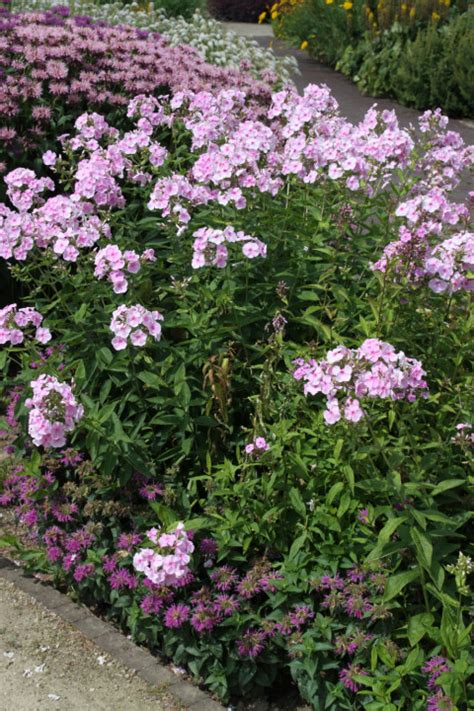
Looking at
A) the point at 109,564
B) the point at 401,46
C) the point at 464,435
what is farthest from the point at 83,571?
the point at 401,46

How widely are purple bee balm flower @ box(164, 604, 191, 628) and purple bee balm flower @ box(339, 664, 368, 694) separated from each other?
0.55 m

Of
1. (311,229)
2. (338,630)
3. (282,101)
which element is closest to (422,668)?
(338,630)

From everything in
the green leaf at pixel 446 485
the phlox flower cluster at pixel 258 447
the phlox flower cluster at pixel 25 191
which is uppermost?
the phlox flower cluster at pixel 25 191

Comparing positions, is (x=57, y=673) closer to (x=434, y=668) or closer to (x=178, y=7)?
(x=434, y=668)

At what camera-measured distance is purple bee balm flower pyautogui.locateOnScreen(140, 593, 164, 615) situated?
3413 millimetres

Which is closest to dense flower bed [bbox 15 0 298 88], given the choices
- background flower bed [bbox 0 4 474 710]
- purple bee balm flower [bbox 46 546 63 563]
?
background flower bed [bbox 0 4 474 710]

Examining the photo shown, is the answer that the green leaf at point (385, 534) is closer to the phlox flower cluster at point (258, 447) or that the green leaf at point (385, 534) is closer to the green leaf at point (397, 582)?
the green leaf at point (397, 582)

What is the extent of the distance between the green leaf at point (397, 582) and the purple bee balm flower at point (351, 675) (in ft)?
0.76

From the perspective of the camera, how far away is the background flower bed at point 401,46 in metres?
13.3

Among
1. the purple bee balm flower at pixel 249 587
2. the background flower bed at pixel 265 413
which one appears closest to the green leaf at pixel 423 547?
the background flower bed at pixel 265 413

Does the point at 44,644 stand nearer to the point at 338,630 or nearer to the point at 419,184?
the point at 338,630

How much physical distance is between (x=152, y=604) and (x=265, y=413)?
Result: 0.76 m

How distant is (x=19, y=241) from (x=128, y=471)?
0.96 meters

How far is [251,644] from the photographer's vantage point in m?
3.28
